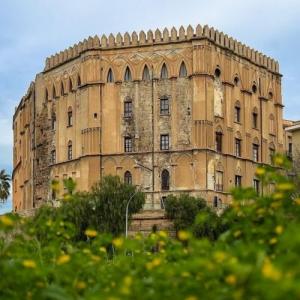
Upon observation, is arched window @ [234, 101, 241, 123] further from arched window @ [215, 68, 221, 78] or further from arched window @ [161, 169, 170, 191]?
arched window @ [161, 169, 170, 191]

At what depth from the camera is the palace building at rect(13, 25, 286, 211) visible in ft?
166

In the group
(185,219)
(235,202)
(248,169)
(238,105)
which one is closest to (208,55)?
(238,105)

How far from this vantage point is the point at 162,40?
52.5m

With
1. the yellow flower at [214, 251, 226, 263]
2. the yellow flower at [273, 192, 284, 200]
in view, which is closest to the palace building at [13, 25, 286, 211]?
the yellow flower at [273, 192, 284, 200]

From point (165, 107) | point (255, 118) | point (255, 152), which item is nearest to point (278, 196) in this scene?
point (165, 107)

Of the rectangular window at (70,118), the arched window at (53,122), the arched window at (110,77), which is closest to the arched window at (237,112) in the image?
the arched window at (110,77)

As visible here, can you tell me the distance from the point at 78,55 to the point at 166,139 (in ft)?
29.3

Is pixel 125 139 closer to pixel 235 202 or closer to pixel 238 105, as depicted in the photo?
pixel 238 105

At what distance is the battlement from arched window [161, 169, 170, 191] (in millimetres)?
8396

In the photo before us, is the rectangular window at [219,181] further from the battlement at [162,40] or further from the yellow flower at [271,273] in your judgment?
the yellow flower at [271,273]

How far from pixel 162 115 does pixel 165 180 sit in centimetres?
409

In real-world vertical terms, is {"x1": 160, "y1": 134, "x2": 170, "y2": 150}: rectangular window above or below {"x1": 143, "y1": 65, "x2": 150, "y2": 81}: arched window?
below

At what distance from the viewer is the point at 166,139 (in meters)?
51.1

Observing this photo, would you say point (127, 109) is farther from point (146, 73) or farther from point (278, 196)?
point (278, 196)
